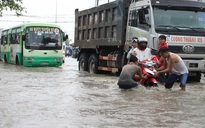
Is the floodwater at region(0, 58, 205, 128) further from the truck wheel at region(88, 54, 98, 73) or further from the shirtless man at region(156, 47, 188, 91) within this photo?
the truck wheel at region(88, 54, 98, 73)

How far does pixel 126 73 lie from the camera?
979cm

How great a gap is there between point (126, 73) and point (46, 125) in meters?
4.31

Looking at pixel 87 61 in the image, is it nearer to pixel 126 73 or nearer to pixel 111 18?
pixel 111 18

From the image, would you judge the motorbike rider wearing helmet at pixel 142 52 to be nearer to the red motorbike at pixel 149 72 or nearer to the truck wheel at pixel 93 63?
the red motorbike at pixel 149 72

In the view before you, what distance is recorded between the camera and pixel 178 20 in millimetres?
12914

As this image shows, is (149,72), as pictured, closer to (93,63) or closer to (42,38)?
(93,63)

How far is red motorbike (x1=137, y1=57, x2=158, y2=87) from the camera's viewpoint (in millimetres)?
10082

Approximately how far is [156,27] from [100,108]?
19.4 ft

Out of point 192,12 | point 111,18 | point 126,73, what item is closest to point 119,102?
point 126,73

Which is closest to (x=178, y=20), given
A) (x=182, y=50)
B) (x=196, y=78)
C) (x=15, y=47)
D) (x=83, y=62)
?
(x=182, y=50)

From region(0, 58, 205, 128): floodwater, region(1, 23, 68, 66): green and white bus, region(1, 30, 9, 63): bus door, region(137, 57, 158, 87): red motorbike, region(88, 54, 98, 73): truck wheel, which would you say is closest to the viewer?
region(0, 58, 205, 128): floodwater

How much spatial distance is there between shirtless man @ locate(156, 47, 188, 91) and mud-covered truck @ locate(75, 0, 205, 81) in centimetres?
271

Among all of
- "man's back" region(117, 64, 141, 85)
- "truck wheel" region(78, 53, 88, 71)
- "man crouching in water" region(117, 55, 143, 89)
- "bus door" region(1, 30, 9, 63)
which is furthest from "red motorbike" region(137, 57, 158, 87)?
"bus door" region(1, 30, 9, 63)

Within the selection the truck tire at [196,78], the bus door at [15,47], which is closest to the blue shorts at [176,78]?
the truck tire at [196,78]
